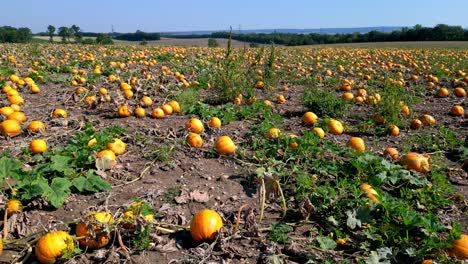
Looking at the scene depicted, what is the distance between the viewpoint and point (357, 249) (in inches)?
132

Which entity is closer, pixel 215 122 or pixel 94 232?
pixel 94 232

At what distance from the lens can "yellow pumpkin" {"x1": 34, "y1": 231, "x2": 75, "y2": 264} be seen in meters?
3.01

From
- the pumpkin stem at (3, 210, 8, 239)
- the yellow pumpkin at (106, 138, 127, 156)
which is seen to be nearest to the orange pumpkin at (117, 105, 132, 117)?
the yellow pumpkin at (106, 138, 127, 156)

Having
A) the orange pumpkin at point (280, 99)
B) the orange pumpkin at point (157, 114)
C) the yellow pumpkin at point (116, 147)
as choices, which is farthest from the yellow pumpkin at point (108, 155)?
the orange pumpkin at point (280, 99)

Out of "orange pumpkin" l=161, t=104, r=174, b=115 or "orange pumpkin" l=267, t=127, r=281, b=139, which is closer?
"orange pumpkin" l=267, t=127, r=281, b=139

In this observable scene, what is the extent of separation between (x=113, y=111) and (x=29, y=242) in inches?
177

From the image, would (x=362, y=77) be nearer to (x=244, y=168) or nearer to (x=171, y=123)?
(x=171, y=123)

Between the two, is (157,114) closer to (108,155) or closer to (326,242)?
(108,155)

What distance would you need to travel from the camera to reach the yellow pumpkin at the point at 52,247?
301 centimetres

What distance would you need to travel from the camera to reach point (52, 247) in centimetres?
302

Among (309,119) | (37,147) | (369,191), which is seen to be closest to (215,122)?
(309,119)

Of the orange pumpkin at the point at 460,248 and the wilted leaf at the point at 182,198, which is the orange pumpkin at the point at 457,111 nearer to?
the orange pumpkin at the point at 460,248

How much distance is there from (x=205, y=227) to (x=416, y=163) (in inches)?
116

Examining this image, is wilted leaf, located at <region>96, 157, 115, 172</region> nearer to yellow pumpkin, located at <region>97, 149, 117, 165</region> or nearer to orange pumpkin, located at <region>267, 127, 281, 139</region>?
yellow pumpkin, located at <region>97, 149, 117, 165</region>
